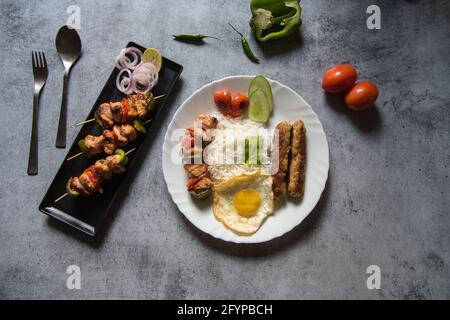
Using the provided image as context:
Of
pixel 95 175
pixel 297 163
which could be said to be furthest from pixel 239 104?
pixel 95 175

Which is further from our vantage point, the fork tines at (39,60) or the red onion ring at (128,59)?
the fork tines at (39,60)

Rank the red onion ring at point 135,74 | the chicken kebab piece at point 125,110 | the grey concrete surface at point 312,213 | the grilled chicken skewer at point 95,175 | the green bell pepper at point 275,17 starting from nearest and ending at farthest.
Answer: the grilled chicken skewer at point 95,175, the chicken kebab piece at point 125,110, the grey concrete surface at point 312,213, the red onion ring at point 135,74, the green bell pepper at point 275,17

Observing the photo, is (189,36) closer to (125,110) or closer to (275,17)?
(275,17)

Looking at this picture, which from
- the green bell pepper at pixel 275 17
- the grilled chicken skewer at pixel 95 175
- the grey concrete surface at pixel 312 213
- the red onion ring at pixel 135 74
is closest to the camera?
the grilled chicken skewer at pixel 95 175

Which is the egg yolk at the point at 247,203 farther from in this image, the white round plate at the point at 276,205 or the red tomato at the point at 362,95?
the red tomato at the point at 362,95

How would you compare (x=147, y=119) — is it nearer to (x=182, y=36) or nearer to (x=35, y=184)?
(x=182, y=36)

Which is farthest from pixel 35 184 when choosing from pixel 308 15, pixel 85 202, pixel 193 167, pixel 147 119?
pixel 308 15

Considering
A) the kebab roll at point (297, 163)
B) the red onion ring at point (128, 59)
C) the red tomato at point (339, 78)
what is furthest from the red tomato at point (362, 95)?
the red onion ring at point (128, 59)
